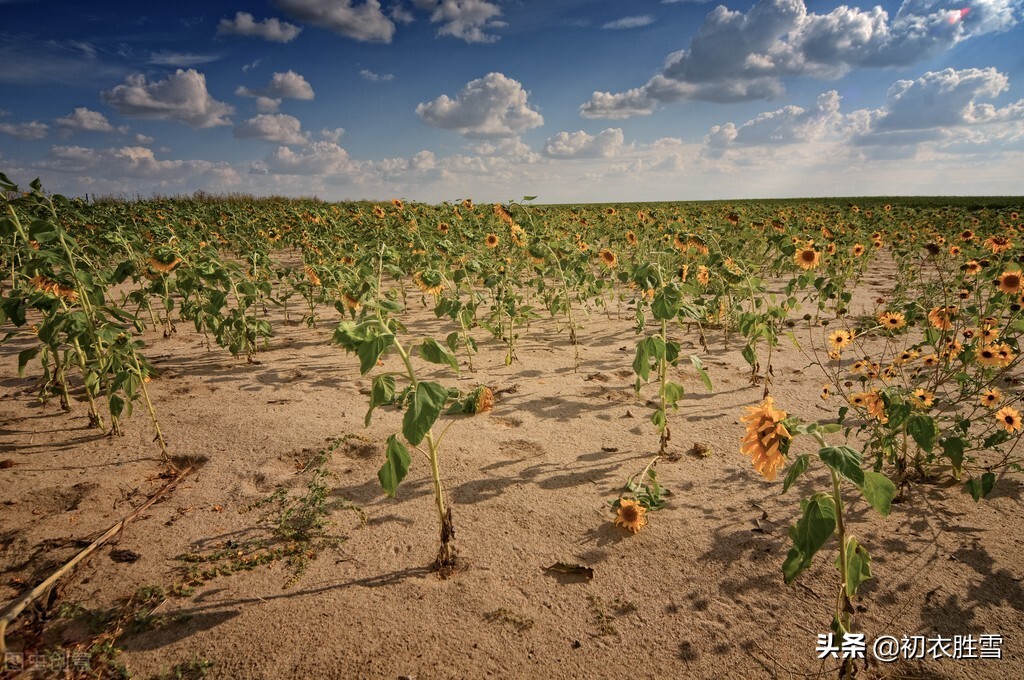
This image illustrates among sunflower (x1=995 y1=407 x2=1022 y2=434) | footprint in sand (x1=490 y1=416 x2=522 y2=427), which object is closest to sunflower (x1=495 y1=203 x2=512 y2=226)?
footprint in sand (x1=490 y1=416 x2=522 y2=427)

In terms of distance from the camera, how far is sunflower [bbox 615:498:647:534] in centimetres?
227

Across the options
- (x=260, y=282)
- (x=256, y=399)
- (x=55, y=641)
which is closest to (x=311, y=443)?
(x=256, y=399)

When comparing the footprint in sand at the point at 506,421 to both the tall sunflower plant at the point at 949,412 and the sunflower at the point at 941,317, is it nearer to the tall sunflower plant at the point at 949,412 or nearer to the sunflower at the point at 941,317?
the tall sunflower plant at the point at 949,412

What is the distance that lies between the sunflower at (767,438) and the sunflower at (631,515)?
31.4 inches

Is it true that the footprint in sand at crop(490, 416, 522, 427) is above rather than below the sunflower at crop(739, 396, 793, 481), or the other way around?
below

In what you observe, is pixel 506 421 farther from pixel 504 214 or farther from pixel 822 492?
pixel 504 214

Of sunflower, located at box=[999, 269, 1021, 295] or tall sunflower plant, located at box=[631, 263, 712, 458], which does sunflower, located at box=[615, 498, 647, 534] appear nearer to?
tall sunflower plant, located at box=[631, 263, 712, 458]

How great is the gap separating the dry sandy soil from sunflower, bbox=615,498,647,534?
0.06m

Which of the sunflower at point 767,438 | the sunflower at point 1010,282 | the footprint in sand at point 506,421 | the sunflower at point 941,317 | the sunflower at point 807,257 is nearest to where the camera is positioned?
the sunflower at point 767,438

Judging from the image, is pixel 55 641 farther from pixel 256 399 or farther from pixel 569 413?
pixel 569 413

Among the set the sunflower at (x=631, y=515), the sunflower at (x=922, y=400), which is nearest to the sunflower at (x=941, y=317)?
the sunflower at (x=922, y=400)

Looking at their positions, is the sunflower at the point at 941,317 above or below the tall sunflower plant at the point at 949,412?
above

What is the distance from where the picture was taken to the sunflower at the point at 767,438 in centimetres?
149

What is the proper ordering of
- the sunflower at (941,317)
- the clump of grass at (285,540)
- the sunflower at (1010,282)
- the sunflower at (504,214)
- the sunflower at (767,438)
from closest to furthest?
the sunflower at (767,438), the clump of grass at (285,540), the sunflower at (941,317), the sunflower at (1010,282), the sunflower at (504,214)
